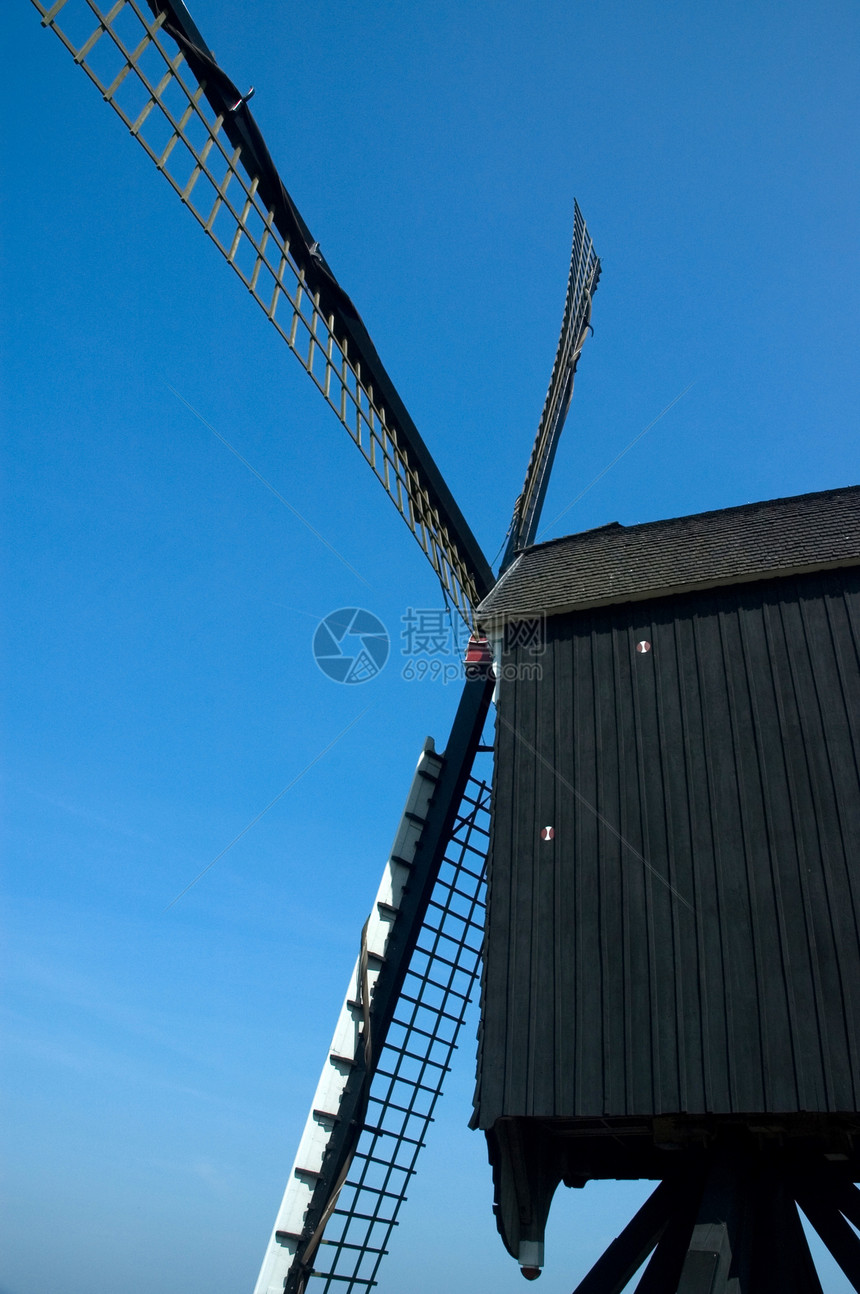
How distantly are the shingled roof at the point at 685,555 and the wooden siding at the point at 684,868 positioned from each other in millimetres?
161

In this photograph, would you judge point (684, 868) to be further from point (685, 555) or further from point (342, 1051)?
point (342, 1051)

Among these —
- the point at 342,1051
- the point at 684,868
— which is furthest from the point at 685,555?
the point at 342,1051

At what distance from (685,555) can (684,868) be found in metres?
2.71

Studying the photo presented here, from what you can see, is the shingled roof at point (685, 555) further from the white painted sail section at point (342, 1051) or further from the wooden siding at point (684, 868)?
the white painted sail section at point (342, 1051)

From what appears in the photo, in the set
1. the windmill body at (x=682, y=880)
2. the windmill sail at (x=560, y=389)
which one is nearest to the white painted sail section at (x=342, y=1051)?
the windmill body at (x=682, y=880)

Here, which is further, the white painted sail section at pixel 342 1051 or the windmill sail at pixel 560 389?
the windmill sail at pixel 560 389

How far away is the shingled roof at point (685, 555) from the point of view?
722 cm

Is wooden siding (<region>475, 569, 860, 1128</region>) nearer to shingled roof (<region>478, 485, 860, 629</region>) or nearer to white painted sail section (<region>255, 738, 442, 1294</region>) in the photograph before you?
shingled roof (<region>478, 485, 860, 629</region>)

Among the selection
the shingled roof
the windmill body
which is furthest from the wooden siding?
the shingled roof

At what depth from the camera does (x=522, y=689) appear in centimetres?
773

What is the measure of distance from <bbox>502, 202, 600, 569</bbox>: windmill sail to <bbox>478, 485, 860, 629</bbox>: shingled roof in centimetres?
234

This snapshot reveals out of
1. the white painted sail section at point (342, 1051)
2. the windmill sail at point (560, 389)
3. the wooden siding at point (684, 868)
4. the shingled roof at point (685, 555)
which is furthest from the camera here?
the windmill sail at point (560, 389)

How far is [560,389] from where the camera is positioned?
12.8 m

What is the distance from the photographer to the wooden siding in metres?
5.65
